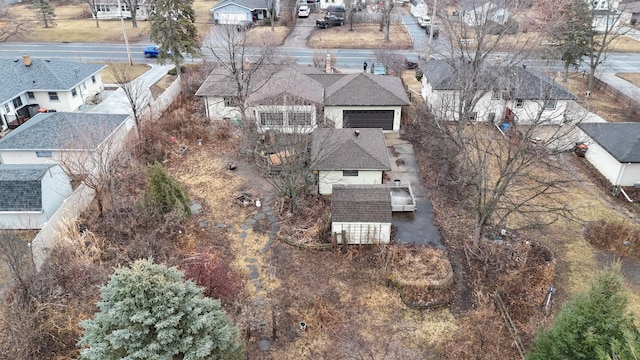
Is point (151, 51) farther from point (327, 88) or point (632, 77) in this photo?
point (632, 77)

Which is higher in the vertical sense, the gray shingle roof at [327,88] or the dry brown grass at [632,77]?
the gray shingle roof at [327,88]

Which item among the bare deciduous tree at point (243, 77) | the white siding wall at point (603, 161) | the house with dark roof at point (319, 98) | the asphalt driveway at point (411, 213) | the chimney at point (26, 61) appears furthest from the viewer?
the chimney at point (26, 61)

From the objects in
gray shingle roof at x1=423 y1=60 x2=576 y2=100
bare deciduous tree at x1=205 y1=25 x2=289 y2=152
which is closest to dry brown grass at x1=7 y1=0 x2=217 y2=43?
bare deciduous tree at x1=205 y1=25 x2=289 y2=152

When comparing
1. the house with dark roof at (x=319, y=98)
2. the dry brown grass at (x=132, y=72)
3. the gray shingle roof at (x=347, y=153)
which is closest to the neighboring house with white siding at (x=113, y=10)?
the dry brown grass at (x=132, y=72)

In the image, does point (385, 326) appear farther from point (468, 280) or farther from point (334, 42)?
point (334, 42)

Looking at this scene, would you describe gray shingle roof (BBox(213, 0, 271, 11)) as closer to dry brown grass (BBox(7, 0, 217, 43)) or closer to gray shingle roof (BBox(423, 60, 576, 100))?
dry brown grass (BBox(7, 0, 217, 43))

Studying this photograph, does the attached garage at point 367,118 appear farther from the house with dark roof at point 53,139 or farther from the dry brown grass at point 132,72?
the dry brown grass at point 132,72
